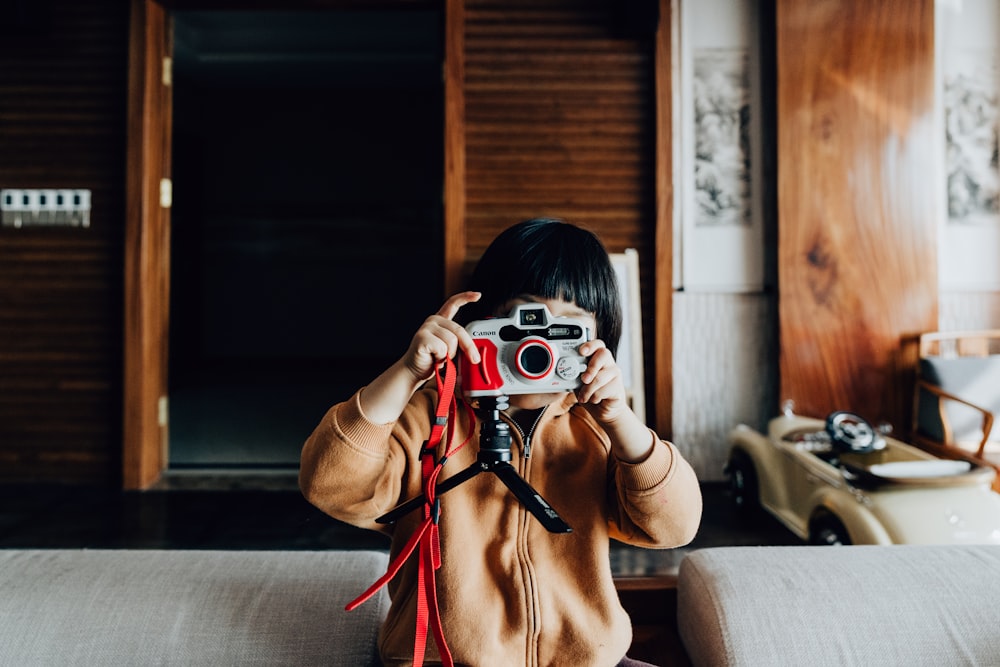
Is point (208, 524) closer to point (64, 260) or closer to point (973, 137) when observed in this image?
point (64, 260)

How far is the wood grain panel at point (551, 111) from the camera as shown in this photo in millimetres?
2666

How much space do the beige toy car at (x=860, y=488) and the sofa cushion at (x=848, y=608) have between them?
0.82m

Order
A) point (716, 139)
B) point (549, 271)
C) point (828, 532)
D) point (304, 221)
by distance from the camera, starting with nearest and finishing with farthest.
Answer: point (549, 271) → point (828, 532) → point (716, 139) → point (304, 221)

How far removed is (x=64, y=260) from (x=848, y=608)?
10.1 ft

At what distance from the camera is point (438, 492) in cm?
76

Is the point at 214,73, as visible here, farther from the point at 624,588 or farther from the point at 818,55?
the point at 624,588

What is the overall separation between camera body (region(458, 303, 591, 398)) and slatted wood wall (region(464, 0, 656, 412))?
1.98 m

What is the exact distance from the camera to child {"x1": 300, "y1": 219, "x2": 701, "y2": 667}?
0.75m

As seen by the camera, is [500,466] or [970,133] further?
[970,133]

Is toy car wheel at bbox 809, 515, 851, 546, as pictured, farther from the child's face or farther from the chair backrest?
the child's face

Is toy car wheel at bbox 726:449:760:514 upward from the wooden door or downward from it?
downward

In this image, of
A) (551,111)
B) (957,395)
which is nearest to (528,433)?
(551,111)

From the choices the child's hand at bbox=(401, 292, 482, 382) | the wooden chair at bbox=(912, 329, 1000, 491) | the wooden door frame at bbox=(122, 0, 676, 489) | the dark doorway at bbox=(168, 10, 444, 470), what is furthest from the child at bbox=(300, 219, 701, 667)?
the dark doorway at bbox=(168, 10, 444, 470)

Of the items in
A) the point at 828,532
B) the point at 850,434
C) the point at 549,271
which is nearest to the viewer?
the point at 549,271
